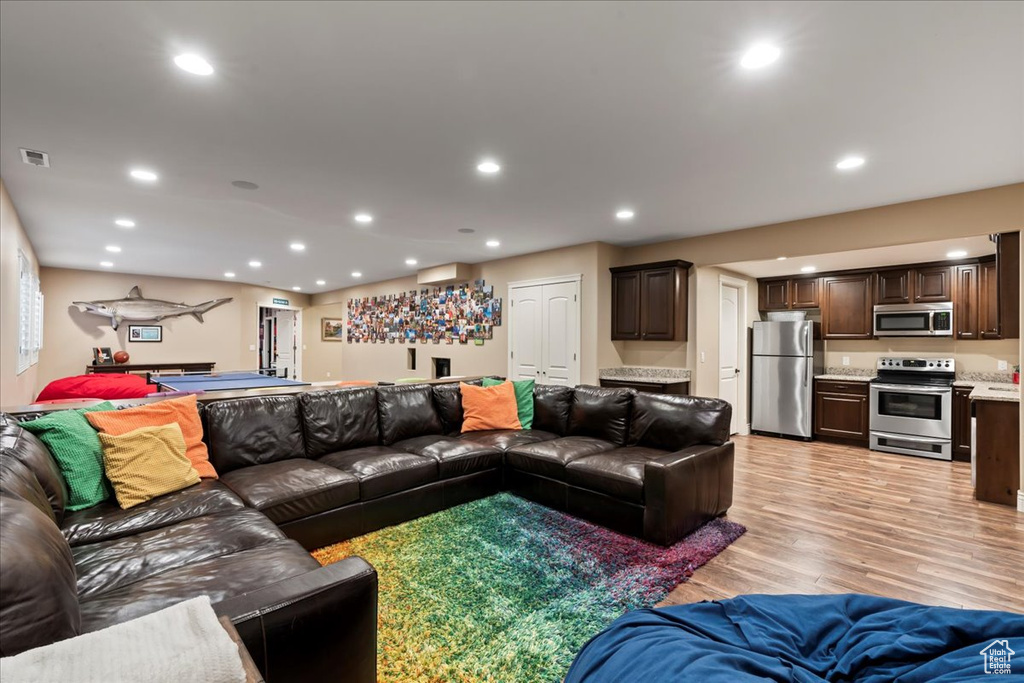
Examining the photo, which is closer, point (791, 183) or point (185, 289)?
point (791, 183)

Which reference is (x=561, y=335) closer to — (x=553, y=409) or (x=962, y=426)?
(x=553, y=409)

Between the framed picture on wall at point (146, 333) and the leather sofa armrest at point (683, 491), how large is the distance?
969cm

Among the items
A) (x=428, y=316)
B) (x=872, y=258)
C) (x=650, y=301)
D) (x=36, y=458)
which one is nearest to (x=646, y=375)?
(x=650, y=301)

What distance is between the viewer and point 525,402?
4.30 m

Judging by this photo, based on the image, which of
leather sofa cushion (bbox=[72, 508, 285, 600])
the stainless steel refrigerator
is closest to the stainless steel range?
the stainless steel refrigerator

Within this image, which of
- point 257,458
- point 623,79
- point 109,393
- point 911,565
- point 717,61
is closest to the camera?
point 717,61

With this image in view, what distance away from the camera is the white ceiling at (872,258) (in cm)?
446

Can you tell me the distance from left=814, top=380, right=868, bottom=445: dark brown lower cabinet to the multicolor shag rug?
3.65 metres

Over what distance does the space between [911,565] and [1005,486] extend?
1820 millimetres

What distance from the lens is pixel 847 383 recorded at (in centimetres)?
566

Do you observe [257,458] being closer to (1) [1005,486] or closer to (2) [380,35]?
(2) [380,35]

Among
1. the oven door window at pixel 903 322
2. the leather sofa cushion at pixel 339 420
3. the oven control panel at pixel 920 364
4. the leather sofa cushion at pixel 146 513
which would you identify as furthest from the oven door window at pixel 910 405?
the leather sofa cushion at pixel 146 513

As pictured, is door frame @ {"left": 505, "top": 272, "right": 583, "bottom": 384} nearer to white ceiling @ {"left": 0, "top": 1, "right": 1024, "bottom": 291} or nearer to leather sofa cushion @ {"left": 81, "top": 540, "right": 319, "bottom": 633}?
white ceiling @ {"left": 0, "top": 1, "right": 1024, "bottom": 291}

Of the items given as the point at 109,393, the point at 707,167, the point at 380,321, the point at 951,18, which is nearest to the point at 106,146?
the point at 109,393
